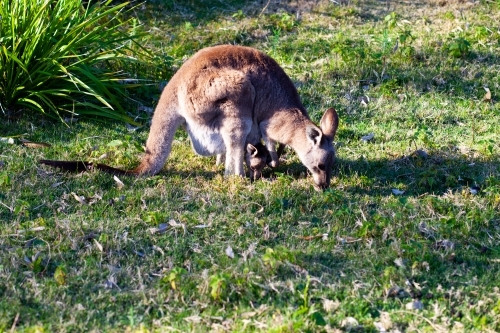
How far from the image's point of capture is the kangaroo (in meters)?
6.37

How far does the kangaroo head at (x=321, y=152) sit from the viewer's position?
643cm

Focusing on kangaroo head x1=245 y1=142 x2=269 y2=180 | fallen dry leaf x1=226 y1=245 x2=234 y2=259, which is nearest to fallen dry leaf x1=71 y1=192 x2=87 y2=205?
fallen dry leaf x1=226 y1=245 x2=234 y2=259

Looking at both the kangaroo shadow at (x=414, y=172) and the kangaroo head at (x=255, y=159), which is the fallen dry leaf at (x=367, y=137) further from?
the kangaroo head at (x=255, y=159)

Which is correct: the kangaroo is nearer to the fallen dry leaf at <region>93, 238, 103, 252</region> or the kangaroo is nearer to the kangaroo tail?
Result: the kangaroo tail

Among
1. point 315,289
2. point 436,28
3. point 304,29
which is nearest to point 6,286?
point 315,289

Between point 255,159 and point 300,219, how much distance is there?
1008 millimetres

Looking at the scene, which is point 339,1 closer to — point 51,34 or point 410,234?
point 51,34

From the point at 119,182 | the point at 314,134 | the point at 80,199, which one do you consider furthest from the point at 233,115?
the point at 80,199

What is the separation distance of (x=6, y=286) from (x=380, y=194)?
9.85ft

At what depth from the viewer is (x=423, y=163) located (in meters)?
6.79

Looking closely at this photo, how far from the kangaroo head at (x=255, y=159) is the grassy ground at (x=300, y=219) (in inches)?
6.6

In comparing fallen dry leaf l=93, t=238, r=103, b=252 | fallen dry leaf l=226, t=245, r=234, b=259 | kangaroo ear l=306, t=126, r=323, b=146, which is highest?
kangaroo ear l=306, t=126, r=323, b=146

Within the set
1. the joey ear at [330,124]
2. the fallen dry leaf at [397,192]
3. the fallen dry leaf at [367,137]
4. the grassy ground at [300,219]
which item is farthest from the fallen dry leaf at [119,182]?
the fallen dry leaf at [367,137]

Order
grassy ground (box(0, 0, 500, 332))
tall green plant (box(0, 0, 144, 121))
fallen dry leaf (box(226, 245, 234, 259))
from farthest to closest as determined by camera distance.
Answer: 1. tall green plant (box(0, 0, 144, 121))
2. fallen dry leaf (box(226, 245, 234, 259))
3. grassy ground (box(0, 0, 500, 332))
